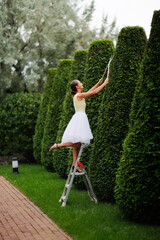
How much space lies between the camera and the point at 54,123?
12.1 m

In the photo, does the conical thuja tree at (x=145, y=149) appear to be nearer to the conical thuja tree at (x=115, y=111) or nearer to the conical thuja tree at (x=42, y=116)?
the conical thuja tree at (x=115, y=111)

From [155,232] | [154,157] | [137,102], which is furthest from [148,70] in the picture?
[155,232]

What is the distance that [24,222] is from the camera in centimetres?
572

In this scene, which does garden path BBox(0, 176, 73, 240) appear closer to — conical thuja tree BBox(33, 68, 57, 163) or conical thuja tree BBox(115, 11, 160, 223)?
conical thuja tree BBox(115, 11, 160, 223)

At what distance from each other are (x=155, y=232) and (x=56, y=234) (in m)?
1.52

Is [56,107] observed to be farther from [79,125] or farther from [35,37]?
[35,37]

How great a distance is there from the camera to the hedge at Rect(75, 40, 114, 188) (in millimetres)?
8234

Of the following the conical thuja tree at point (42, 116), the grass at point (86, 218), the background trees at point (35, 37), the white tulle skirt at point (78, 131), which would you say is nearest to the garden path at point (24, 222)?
the grass at point (86, 218)

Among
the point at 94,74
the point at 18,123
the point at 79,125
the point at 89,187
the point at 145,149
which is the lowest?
the point at 89,187

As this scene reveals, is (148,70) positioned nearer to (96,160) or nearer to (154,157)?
(154,157)

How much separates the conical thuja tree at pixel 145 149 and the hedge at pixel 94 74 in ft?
9.00

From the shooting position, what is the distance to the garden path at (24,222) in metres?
4.96

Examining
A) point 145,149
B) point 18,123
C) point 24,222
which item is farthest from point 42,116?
point 145,149

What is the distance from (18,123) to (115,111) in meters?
9.83
